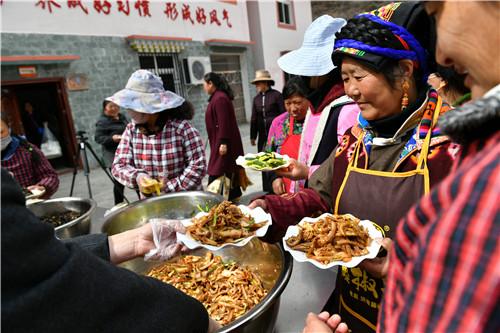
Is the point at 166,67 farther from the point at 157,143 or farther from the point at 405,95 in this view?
the point at 405,95

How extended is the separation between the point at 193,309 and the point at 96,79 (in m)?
8.69

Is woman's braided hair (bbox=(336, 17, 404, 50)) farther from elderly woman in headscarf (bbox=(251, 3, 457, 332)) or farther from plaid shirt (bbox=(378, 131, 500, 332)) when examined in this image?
plaid shirt (bbox=(378, 131, 500, 332))

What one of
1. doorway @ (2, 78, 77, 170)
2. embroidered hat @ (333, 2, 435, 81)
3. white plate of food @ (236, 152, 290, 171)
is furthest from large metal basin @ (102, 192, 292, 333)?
doorway @ (2, 78, 77, 170)

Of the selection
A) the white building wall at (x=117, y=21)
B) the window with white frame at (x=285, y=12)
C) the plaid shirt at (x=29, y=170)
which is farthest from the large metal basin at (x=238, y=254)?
the window with white frame at (x=285, y=12)

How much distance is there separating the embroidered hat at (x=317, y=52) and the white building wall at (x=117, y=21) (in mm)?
6847

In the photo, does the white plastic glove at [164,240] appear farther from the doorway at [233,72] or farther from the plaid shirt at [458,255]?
the doorway at [233,72]

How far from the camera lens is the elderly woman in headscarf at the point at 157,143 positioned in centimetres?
250

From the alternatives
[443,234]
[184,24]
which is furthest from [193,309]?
[184,24]

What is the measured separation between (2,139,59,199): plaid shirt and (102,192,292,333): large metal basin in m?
1.35

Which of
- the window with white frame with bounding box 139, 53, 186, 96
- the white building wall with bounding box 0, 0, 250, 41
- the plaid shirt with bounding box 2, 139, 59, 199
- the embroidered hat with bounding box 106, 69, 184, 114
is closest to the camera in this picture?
the embroidered hat with bounding box 106, 69, 184, 114

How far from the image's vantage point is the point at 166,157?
2580 millimetres

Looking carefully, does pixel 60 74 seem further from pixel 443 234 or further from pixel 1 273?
pixel 443 234

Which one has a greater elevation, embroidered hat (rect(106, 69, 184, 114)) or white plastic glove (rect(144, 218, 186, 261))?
embroidered hat (rect(106, 69, 184, 114))

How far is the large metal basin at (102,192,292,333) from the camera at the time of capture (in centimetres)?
107
